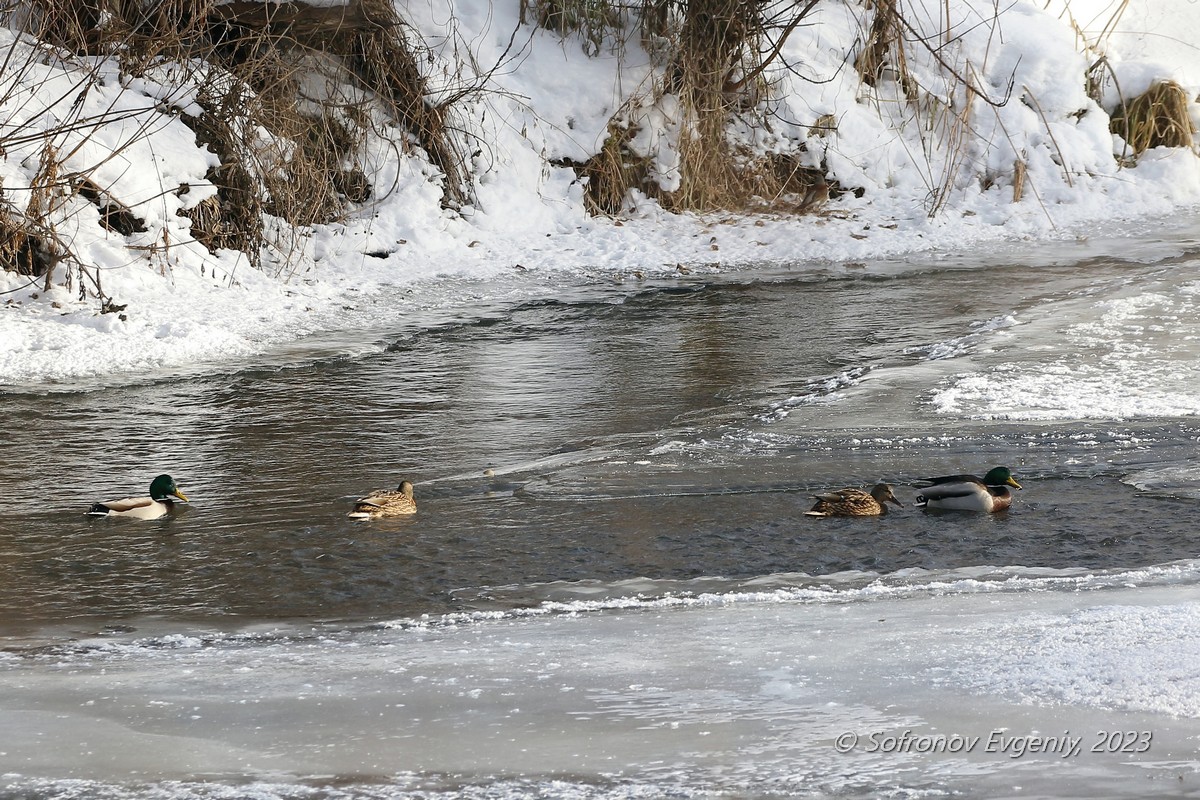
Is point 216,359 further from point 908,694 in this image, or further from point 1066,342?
point 908,694

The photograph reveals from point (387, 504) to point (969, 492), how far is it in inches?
92.4

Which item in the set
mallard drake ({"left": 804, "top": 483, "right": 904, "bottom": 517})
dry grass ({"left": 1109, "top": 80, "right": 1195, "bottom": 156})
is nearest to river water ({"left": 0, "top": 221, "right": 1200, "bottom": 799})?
mallard drake ({"left": 804, "top": 483, "right": 904, "bottom": 517})

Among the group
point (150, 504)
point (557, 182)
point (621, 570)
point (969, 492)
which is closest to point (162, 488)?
point (150, 504)

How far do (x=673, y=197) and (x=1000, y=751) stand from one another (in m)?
11.6

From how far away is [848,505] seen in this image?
5535 mm

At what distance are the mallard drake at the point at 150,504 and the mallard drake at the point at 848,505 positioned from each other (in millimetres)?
2710

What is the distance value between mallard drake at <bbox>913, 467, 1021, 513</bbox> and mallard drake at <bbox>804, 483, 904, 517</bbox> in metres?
0.23

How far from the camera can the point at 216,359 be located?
29.7 ft

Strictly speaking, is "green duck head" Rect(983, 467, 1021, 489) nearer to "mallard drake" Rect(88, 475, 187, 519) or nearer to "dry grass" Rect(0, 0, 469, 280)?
"mallard drake" Rect(88, 475, 187, 519)

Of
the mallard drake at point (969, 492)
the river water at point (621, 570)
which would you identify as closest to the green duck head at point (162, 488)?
the river water at point (621, 570)

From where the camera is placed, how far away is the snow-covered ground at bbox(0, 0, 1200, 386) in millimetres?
10133

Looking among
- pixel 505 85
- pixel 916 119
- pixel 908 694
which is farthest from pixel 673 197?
pixel 908 694

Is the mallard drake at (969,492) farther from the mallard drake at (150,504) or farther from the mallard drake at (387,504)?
the mallard drake at (150,504)

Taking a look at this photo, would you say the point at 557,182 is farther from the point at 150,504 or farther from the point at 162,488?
the point at 150,504
